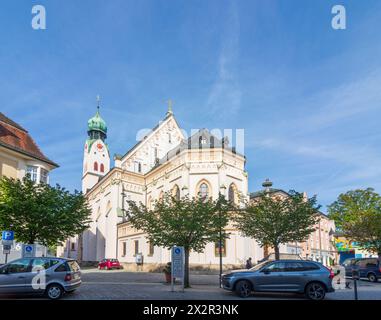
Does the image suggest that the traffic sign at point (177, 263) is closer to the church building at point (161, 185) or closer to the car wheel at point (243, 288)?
the car wheel at point (243, 288)

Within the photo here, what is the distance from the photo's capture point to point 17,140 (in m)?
28.1

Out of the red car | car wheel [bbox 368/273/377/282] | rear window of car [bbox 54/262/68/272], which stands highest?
rear window of car [bbox 54/262/68/272]

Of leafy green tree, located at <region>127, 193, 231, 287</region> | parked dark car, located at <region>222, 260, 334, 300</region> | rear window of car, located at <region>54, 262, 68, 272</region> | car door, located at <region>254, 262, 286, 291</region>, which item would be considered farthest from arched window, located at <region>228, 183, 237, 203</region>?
rear window of car, located at <region>54, 262, 68, 272</region>

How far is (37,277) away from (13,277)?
868mm

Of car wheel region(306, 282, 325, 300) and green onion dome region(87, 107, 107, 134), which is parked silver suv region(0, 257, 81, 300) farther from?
green onion dome region(87, 107, 107, 134)

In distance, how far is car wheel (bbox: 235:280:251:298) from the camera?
45.5 feet

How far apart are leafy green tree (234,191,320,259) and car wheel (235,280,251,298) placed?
777cm

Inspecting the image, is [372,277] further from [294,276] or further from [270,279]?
[270,279]

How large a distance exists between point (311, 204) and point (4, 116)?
2692 cm

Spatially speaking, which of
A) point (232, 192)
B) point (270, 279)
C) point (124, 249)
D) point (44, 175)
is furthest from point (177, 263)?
point (124, 249)

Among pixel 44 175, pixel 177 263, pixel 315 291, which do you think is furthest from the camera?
pixel 44 175

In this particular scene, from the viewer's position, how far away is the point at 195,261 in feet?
107
